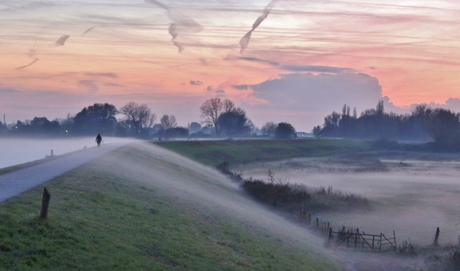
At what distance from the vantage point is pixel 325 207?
45.1 meters

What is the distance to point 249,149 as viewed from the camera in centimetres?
11200

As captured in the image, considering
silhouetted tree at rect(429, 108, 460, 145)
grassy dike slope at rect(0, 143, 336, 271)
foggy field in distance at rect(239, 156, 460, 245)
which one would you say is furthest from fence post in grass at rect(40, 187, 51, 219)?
silhouetted tree at rect(429, 108, 460, 145)

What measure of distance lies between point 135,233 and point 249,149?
3681 inches

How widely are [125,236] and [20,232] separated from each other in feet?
13.1

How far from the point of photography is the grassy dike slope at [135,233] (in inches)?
575

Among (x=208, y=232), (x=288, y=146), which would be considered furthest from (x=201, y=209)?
(x=288, y=146)

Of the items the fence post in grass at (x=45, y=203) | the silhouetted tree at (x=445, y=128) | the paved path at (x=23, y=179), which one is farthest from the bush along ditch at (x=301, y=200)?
the silhouetted tree at (x=445, y=128)

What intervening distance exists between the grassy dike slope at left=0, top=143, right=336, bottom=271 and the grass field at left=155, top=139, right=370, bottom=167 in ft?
174

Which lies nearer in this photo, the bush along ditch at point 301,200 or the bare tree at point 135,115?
the bush along ditch at point 301,200

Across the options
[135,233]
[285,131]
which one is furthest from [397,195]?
[285,131]

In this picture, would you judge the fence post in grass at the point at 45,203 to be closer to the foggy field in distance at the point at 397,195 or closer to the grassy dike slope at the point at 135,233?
the grassy dike slope at the point at 135,233

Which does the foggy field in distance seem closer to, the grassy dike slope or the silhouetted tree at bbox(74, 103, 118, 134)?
the grassy dike slope

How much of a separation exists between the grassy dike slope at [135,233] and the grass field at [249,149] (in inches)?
2094

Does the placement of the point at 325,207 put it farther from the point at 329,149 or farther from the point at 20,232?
the point at 329,149
